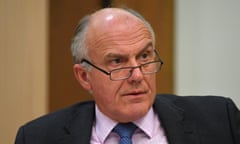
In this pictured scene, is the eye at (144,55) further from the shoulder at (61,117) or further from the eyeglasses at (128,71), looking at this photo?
the shoulder at (61,117)

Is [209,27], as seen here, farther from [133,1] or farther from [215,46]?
[133,1]

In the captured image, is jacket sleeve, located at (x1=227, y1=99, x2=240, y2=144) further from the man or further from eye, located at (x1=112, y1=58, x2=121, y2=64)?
eye, located at (x1=112, y1=58, x2=121, y2=64)

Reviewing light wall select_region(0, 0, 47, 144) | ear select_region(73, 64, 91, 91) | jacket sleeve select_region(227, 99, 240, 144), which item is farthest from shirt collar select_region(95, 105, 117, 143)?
light wall select_region(0, 0, 47, 144)

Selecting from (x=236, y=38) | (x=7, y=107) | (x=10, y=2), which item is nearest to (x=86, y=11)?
(x=10, y=2)

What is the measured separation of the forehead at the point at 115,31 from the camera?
156 cm

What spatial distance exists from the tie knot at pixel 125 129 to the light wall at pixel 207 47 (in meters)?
1.25

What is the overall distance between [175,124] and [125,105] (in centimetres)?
24

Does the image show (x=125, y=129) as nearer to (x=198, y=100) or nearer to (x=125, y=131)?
(x=125, y=131)

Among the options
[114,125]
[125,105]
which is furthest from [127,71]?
[114,125]

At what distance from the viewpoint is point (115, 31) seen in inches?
61.8

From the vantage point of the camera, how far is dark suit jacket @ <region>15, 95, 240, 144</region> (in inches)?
64.3

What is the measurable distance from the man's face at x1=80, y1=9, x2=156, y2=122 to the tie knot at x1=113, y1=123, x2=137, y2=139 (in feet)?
0.11

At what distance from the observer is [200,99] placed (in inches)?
69.0

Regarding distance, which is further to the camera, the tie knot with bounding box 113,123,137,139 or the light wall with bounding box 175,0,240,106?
the light wall with bounding box 175,0,240,106
